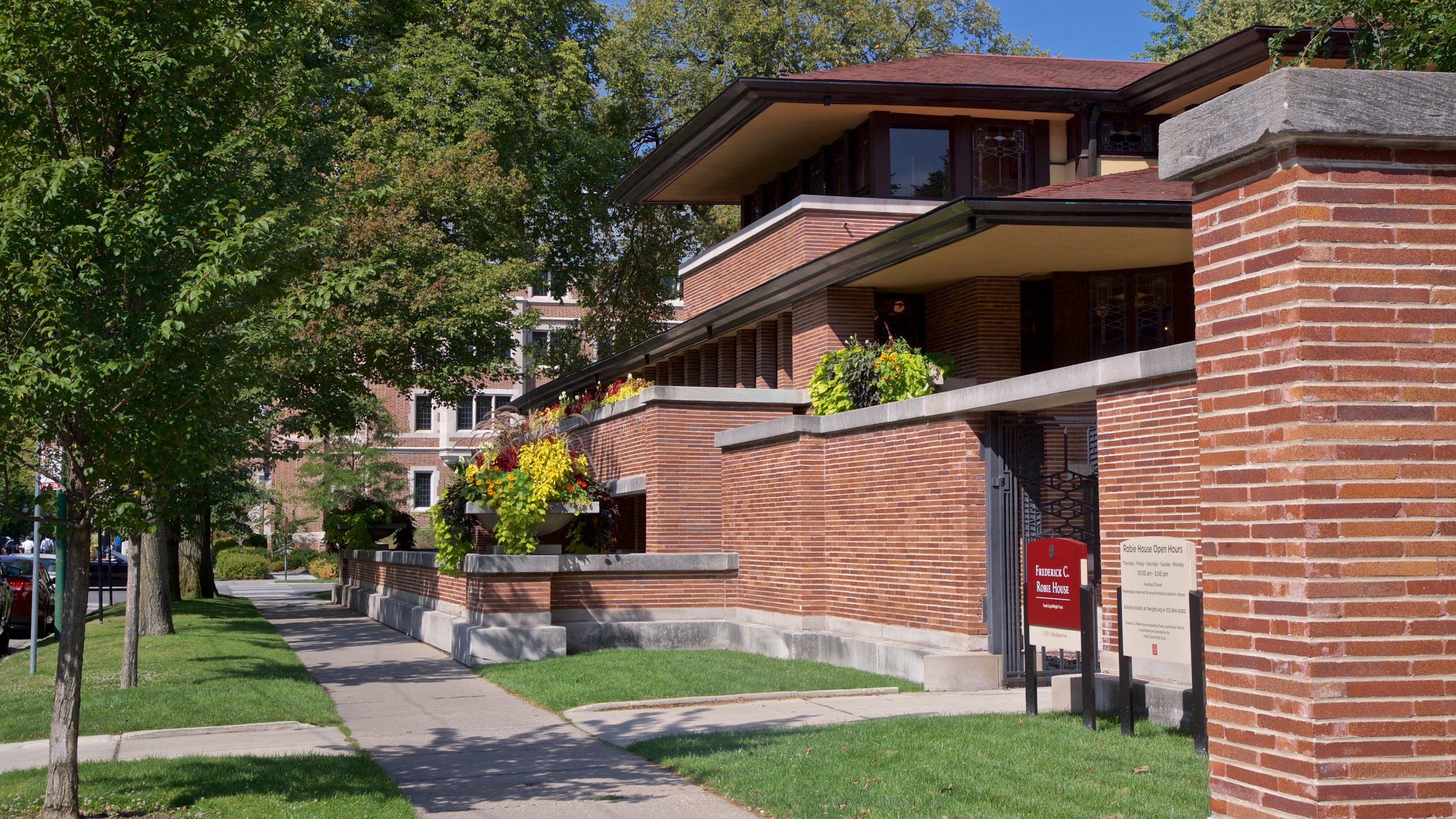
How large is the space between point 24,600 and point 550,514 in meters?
12.7

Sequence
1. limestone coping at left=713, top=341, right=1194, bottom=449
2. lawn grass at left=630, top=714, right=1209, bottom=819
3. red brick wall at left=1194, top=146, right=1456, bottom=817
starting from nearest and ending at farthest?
red brick wall at left=1194, top=146, right=1456, bottom=817
lawn grass at left=630, top=714, right=1209, bottom=819
limestone coping at left=713, top=341, right=1194, bottom=449

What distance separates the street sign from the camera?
33.0 ft

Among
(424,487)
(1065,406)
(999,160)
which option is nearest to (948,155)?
(999,160)

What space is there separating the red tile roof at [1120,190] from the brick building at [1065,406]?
0.12 metres

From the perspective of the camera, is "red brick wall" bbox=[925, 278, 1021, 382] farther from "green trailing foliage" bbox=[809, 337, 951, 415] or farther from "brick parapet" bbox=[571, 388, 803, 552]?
"brick parapet" bbox=[571, 388, 803, 552]

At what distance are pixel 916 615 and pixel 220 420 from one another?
7967 mm

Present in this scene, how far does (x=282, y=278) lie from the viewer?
32.4ft

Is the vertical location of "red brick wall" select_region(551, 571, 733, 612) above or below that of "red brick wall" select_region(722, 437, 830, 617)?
below

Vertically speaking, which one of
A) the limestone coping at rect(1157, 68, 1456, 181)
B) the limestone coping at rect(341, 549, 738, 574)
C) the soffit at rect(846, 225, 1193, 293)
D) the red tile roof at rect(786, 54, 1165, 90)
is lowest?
the limestone coping at rect(341, 549, 738, 574)

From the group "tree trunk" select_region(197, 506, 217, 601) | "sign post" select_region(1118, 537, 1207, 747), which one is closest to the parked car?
"tree trunk" select_region(197, 506, 217, 601)

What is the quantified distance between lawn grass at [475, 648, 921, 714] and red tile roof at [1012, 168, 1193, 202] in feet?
21.1

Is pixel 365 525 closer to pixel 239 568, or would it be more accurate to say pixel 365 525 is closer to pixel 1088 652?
pixel 239 568

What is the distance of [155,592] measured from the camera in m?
20.9

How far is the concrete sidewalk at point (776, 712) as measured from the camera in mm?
10984
